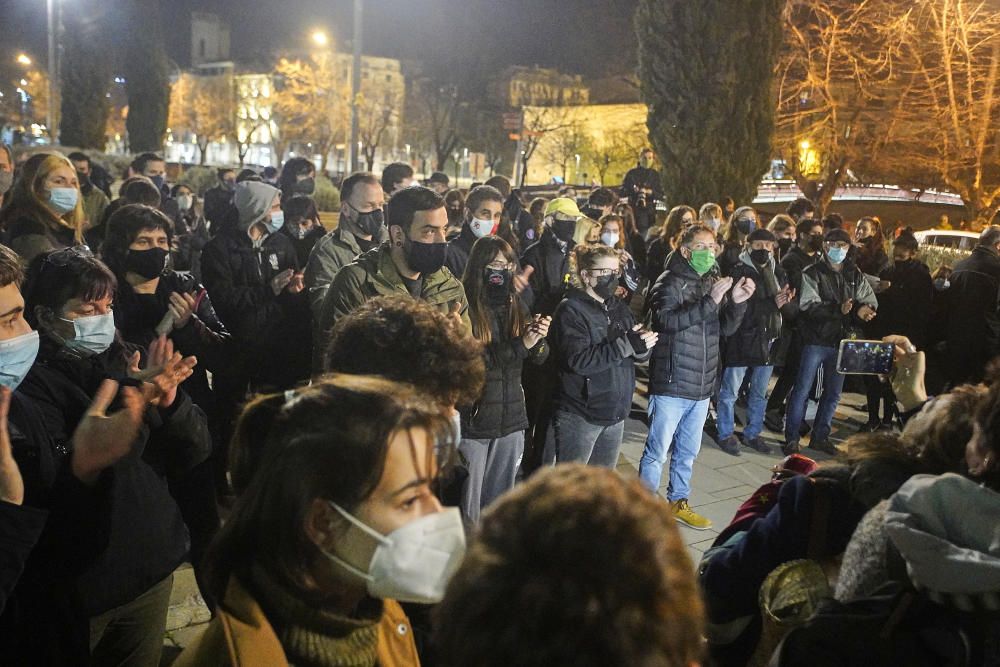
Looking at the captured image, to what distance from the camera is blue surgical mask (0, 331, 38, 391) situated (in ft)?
8.41

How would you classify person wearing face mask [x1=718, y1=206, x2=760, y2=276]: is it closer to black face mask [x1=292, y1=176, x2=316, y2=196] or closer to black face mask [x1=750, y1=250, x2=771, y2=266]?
black face mask [x1=750, y1=250, x2=771, y2=266]

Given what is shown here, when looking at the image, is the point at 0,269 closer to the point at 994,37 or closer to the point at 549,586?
the point at 549,586

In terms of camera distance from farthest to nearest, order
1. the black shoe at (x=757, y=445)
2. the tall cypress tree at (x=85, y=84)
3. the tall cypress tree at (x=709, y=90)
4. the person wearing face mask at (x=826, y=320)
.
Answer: the tall cypress tree at (x=85, y=84) < the tall cypress tree at (x=709, y=90) < the black shoe at (x=757, y=445) < the person wearing face mask at (x=826, y=320)

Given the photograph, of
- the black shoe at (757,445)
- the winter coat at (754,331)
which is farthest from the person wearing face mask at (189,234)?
the black shoe at (757,445)

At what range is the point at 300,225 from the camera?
6305mm

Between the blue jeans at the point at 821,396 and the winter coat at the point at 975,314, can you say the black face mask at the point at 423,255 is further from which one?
the winter coat at the point at 975,314

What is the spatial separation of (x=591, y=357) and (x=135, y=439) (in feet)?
10.2

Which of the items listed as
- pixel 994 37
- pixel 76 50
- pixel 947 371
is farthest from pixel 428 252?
pixel 76 50

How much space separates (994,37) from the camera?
1529 cm

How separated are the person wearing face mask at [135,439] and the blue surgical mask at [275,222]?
2661 mm

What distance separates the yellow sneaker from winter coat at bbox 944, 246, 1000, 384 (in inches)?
159

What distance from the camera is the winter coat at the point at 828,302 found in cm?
723

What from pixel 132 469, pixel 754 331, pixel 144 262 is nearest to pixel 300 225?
pixel 144 262

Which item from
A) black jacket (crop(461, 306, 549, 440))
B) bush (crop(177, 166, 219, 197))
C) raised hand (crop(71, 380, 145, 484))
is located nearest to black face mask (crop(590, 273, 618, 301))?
black jacket (crop(461, 306, 549, 440))
